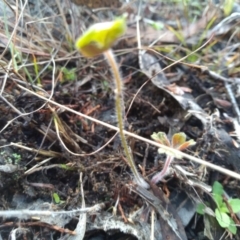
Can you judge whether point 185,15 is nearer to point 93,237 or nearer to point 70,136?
point 70,136

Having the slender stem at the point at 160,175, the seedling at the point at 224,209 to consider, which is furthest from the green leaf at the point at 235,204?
the slender stem at the point at 160,175

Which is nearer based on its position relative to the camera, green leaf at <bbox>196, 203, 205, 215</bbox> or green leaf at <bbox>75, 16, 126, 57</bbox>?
green leaf at <bbox>75, 16, 126, 57</bbox>

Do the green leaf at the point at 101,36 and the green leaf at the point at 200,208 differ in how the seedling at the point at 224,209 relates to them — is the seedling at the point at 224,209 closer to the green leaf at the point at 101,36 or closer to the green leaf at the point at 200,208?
the green leaf at the point at 200,208

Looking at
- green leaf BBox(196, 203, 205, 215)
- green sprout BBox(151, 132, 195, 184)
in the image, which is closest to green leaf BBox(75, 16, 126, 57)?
green sprout BBox(151, 132, 195, 184)

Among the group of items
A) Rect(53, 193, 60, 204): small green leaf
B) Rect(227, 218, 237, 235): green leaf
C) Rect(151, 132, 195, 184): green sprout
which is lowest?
Rect(227, 218, 237, 235): green leaf

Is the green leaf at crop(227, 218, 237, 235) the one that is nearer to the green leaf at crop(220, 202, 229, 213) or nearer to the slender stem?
the green leaf at crop(220, 202, 229, 213)

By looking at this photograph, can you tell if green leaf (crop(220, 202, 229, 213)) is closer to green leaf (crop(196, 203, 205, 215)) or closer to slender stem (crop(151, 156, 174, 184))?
green leaf (crop(196, 203, 205, 215))

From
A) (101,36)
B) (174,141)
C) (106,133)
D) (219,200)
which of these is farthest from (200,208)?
(101,36)

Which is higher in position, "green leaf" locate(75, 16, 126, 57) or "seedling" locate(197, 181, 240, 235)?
"green leaf" locate(75, 16, 126, 57)
